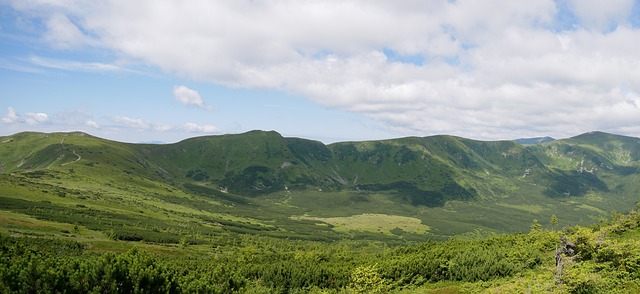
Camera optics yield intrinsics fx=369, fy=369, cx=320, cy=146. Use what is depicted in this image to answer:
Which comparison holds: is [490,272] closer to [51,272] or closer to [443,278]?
[443,278]

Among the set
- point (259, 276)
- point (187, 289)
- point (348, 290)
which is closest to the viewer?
point (187, 289)

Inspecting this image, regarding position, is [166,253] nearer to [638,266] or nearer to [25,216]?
[25,216]


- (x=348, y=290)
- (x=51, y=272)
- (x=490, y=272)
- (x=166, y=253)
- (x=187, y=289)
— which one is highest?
(x=51, y=272)

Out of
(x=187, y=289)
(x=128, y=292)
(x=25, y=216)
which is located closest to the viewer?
(x=128, y=292)

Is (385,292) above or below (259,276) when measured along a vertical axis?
above

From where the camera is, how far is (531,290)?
4916 centimetres

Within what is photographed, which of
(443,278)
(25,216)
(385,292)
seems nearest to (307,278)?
(385,292)

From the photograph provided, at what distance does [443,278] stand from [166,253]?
136m

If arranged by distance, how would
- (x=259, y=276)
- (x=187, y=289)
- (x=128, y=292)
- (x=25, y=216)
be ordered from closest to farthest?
(x=128, y=292), (x=187, y=289), (x=259, y=276), (x=25, y=216)

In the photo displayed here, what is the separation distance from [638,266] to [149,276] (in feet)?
241

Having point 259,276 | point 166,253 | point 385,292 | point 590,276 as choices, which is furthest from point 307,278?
point 166,253

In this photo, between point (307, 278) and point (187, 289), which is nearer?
point (187, 289)

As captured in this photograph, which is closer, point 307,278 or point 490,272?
point 490,272

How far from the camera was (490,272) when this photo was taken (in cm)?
8712
